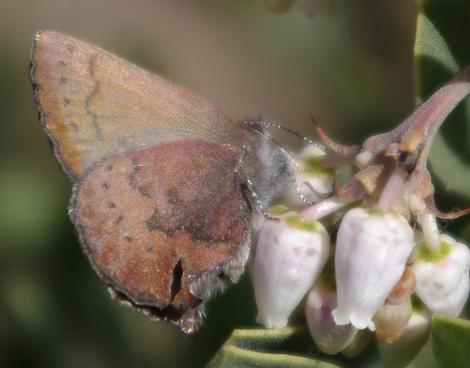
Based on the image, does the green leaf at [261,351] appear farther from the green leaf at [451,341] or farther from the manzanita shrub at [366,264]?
the green leaf at [451,341]

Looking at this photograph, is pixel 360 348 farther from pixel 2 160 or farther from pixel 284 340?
pixel 2 160

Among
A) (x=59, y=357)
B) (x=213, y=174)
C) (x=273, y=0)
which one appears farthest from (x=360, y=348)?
(x=59, y=357)

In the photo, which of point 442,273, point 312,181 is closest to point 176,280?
point 312,181

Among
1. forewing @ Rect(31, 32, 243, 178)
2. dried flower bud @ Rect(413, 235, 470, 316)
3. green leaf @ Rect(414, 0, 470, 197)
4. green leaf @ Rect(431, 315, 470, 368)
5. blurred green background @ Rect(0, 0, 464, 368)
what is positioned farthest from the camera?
blurred green background @ Rect(0, 0, 464, 368)

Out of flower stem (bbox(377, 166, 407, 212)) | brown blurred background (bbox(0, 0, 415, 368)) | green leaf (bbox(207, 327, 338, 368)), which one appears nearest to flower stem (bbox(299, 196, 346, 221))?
flower stem (bbox(377, 166, 407, 212))

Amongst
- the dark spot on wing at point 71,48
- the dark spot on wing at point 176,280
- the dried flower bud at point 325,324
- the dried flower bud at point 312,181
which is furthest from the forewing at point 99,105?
the dried flower bud at point 325,324

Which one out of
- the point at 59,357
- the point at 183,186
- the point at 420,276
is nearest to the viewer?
the point at 420,276

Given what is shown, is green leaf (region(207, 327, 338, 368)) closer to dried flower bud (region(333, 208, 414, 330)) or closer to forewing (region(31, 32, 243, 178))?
dried flower bud (region(333, 208, 414, 330))
